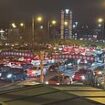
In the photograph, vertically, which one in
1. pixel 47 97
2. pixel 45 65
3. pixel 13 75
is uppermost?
pixel 45 65

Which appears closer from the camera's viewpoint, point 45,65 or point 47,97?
point 47,97

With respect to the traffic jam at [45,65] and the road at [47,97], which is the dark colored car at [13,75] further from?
the road at [47,97]

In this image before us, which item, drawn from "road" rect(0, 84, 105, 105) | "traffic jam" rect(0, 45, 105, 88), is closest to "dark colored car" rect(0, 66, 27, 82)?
"traffic jam" rect(0, 45, 105, 88)

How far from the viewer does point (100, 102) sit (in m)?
7.46

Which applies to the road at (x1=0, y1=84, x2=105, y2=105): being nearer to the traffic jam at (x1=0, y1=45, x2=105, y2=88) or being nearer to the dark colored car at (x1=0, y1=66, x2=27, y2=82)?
the traffic jam at (x1=0, y1=45, x2=105, y2=88)

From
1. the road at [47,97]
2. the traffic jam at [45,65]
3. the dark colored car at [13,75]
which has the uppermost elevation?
the traffic jam at [45,65]

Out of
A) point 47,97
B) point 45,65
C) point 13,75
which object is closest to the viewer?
point 47,97

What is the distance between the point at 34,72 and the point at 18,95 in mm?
37235

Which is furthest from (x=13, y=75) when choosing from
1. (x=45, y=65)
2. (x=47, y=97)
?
(x=47, y=97)

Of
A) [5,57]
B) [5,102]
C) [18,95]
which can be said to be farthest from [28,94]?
[5,57]

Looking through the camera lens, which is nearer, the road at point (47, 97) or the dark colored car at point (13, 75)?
the road at point (47, 97)

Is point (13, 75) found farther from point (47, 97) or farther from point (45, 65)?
point (47, 97)

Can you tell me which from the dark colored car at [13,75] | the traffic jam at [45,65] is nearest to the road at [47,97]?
the traffic jam at [45,65]

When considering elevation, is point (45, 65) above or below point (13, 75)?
above
